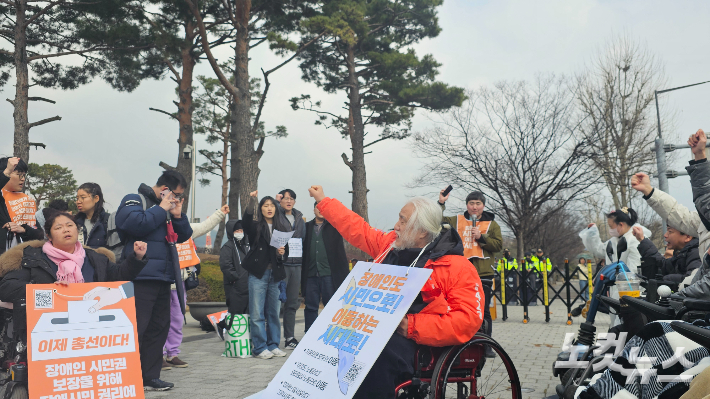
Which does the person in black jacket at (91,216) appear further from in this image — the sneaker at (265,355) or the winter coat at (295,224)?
the sneaker at (265,355)

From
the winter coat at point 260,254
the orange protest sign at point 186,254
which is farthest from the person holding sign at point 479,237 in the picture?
the orange protest sign at point 186,254

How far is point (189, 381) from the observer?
5.48 meters

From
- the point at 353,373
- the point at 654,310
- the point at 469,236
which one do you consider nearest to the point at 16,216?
the point at 353,373

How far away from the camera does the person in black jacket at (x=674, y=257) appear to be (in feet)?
16.2

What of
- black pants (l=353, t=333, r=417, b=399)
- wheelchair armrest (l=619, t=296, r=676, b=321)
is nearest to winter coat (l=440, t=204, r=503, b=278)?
black pants (l=353, t=333, r=417, b=399)

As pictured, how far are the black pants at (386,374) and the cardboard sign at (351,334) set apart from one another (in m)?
0.19

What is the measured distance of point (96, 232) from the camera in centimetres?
531

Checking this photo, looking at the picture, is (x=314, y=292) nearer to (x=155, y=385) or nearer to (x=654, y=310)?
(x=155, y=385)

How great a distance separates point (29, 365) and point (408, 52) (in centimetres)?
2076

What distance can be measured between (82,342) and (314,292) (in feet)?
13.6

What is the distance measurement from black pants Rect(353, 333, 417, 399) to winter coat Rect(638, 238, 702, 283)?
307cm

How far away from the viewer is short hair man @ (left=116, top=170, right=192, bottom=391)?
4914 millimetres

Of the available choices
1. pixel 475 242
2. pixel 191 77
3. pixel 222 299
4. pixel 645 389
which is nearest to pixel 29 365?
pixel 645 389

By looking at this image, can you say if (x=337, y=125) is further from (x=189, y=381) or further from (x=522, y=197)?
(x=189, y=381)
